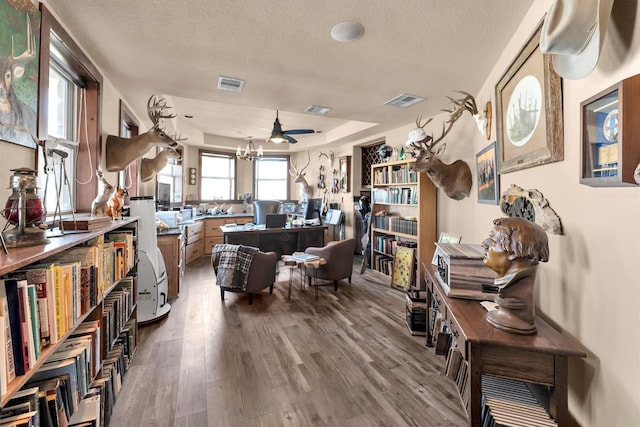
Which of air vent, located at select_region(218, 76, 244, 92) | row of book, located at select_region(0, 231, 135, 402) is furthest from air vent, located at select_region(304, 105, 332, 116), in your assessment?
row of book, located at select_region(0, 231, 135, 402)

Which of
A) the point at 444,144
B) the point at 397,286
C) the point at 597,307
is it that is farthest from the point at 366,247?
the point at 597,307

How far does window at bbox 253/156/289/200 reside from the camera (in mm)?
7512

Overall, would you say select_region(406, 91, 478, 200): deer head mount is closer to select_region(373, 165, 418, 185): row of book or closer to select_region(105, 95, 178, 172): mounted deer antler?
select_region(373, 165, 418, 185): row of book

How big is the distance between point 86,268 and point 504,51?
3.16 metres

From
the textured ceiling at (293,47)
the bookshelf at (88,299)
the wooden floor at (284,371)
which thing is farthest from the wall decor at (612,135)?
the bookshelf at (88,299)

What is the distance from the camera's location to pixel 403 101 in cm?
338

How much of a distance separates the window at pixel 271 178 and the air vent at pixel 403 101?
4.55 metres

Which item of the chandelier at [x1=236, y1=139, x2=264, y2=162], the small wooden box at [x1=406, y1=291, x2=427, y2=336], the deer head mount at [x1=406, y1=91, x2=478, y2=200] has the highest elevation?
the chandelier at [x1=236, y1=139, x2=264, y2=162]

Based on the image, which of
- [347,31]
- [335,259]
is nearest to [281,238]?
[335,259]

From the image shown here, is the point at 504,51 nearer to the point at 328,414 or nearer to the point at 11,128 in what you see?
the point at 328,414

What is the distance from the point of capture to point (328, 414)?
5.63 ft

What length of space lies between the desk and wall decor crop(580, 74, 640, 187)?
13.6 ft

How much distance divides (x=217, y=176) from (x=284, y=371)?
594cm

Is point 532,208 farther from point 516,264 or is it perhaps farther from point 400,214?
point 400,214
